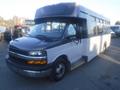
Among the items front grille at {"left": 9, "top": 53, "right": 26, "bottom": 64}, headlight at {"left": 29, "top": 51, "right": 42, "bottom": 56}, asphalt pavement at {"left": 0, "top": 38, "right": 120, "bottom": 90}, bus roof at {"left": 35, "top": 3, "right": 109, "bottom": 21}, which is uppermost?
bus roof at {"left": 35, "top": 3, "right": 109, "bottom": 21}

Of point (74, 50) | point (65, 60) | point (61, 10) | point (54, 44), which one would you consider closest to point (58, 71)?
point (65, 60)

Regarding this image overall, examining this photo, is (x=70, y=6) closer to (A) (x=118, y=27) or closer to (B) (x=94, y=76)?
(B) (x=94, y=76)

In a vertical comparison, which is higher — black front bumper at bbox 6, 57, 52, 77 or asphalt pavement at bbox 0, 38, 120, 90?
black front bumper at bbox 6, 57, 52, 77

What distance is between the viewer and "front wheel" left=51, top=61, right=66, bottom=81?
624 cm

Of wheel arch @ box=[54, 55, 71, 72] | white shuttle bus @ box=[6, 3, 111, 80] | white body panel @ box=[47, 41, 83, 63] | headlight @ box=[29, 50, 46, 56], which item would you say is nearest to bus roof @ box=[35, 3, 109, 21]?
Answer: white shuttle bus @ box=[6, 3, 111, 80]

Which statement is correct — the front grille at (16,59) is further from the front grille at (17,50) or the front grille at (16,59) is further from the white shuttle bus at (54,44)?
the front grille at (17,50)

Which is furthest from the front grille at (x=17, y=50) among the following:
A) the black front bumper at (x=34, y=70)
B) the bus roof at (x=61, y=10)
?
the bus roof at (x=61, y=10)

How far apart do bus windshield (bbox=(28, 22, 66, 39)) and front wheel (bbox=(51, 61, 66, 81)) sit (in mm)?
936

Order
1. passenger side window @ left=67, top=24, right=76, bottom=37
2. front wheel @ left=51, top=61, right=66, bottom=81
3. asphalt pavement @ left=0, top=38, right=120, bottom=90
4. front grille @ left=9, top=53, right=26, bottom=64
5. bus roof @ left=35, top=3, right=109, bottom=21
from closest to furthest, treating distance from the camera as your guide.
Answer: front grille @ left=9, top=53, right=26, bottom=64, asphalt pavement @ left=0, top=38, right=120, bottom=90, front wheel @ left=51, top=61, right=66, bottom=81, passenger side window @ left=67, top=24, right=76, bottom=37, bus roof @ left=35, top=3, right=109, bottom=21

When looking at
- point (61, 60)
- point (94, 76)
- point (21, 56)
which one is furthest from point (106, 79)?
point (21, 56)

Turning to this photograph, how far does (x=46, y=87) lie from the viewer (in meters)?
6.09

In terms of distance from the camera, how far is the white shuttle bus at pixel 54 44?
5785 millimetres

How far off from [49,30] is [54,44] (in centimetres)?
101

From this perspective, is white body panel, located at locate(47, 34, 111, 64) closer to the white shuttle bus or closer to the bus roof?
the white shuttle bus
